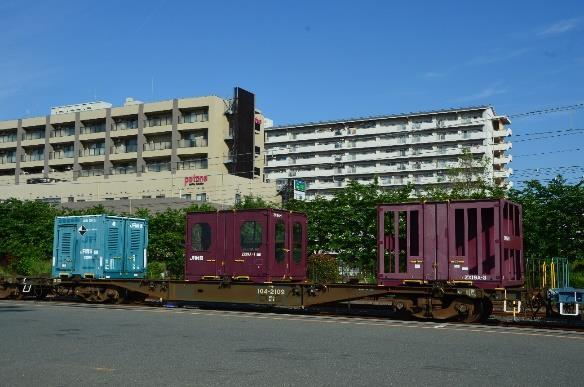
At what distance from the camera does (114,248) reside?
25.5 meters

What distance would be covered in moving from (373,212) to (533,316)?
13.3m

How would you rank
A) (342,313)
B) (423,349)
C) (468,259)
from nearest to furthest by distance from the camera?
(423,349)
(468,259)
(342,313)

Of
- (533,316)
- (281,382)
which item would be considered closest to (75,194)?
(533,316)

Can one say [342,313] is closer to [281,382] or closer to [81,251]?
[81,251]

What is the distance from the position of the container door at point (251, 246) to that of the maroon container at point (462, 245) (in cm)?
400

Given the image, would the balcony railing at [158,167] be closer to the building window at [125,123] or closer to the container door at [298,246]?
the building window at [125,123]

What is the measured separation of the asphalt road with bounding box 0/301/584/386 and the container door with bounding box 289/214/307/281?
4408 millimetres

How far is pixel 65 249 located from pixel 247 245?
8.81m

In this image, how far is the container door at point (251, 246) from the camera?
21156 mm

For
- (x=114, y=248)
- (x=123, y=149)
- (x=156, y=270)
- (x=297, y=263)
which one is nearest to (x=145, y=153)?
(x=123, y=149)

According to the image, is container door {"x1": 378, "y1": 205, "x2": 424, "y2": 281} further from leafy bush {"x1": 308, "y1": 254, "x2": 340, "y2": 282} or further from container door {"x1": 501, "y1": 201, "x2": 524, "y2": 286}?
leafy bush {"x1": 308, "y1": 254, "x2": 340, "y2": 282}

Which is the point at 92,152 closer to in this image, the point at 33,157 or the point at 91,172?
the point at 91,172

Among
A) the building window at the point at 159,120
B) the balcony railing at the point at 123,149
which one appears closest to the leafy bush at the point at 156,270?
the building window at the point at 159,120

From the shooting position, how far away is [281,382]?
28.6 ft
